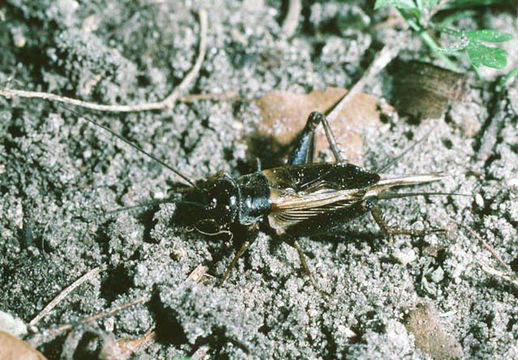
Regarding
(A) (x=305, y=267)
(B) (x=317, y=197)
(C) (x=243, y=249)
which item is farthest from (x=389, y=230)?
(C) (x=243, y=249)

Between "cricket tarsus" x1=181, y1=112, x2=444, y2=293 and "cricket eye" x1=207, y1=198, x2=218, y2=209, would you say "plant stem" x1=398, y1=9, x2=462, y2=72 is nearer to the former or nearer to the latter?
"cricket tarsus" x1=181, y1=112, x2=444, y2=293

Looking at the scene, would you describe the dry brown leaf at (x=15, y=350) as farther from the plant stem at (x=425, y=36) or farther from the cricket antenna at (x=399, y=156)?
the plant stem at (x=425, y=36)

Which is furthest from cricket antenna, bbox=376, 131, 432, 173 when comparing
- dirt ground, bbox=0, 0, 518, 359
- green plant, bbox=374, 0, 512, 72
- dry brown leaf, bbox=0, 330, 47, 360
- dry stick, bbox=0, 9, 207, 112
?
dry brown leaf, bbox=0, 330, 47, 360

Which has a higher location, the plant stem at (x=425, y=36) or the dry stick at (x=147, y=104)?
the plant stem at (x=425, y=36)

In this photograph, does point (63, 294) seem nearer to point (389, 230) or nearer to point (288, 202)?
point (288, 202)

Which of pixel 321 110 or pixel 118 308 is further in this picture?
pixel 321 110

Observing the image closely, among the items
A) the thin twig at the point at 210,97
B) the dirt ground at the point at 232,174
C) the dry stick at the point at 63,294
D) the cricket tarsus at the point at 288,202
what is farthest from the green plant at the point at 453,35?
the dry stick at the point at 63,294
